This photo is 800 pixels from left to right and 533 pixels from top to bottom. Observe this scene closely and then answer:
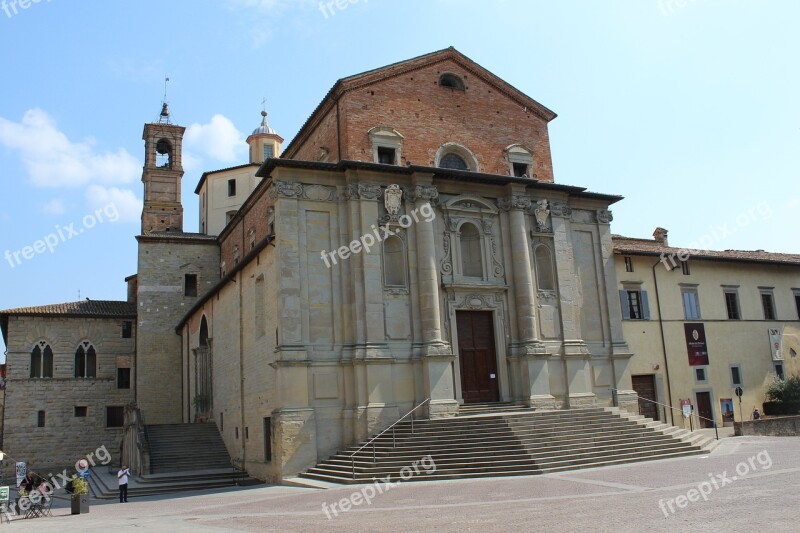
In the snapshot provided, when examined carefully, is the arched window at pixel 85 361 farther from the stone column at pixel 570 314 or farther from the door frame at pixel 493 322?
the stone column at pixel 570 314

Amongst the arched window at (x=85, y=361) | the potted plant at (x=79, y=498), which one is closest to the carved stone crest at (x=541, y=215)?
the potted plant at (x=79, y=498)

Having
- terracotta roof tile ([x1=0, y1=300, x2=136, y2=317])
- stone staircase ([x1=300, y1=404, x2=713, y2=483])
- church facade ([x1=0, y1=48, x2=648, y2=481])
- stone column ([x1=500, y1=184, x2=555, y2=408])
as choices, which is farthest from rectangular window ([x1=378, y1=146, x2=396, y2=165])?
terracotta roof tile ([x1=0, y1=300, x2=136, y2=317])

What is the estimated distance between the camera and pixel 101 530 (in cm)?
1320

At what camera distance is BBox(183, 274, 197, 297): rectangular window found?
3966 centimetres

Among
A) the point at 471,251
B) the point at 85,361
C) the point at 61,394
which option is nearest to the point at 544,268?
the point at 471,251

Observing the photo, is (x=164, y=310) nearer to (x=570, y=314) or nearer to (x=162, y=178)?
(x=162, y=178)

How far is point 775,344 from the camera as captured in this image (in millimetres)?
33531

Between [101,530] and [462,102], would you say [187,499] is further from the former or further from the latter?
[462,102]

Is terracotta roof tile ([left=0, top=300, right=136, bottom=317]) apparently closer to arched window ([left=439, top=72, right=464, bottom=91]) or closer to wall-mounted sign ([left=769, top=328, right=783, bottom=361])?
arched window ([left=439, top=72, right=464, bottom=91])

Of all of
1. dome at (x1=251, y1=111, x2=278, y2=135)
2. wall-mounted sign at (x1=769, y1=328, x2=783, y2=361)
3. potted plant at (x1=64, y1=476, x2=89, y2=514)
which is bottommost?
potted plant at (x1=64, y1=476, x2=89, y2=514)

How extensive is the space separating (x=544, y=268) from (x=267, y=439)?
11.9m

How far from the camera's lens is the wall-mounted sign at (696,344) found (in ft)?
102

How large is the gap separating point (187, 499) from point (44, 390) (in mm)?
22751

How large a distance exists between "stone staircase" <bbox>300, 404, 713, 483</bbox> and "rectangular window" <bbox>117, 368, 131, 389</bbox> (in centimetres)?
2245
